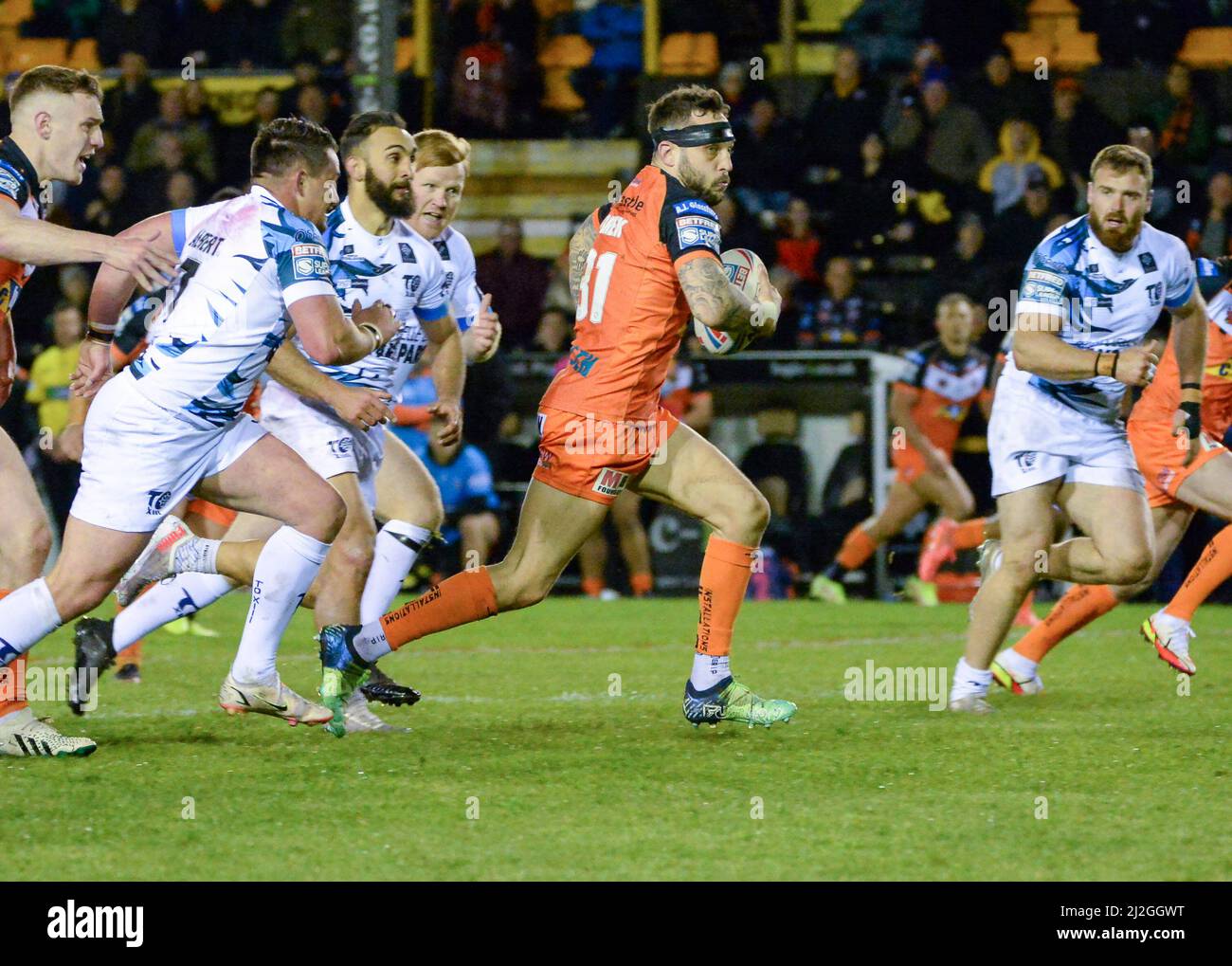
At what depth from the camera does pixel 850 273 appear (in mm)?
15320

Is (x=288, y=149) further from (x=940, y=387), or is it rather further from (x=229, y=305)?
(x=940, y=387)

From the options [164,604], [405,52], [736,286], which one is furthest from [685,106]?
[405,52]

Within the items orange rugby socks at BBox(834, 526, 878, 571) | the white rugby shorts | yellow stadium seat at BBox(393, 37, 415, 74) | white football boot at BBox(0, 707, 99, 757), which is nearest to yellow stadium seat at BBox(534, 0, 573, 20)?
yellow stadium seat at BBox(393, 37, 415, 74)

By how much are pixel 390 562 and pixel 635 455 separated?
1.32 meters

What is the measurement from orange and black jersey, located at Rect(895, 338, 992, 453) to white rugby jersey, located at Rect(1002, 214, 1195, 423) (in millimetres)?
5761

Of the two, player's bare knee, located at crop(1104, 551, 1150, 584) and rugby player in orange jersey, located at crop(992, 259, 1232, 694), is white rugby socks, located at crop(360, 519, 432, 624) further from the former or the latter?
player's bare knee, located at crop(1104, 551, 1150, 584)

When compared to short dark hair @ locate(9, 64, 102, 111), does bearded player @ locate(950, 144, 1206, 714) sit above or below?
below

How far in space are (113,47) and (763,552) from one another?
350 inches

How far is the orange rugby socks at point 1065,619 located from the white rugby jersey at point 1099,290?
88 centimetres

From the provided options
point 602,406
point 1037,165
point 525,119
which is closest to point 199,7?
point 525,119

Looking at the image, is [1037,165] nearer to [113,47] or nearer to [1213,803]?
[113,47]

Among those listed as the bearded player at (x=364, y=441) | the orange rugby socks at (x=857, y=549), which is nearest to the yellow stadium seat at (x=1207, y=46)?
the orange rugby socks at (x=857, y=549)

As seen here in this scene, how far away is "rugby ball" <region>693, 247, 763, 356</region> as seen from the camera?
643 cm

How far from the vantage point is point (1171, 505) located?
9219 millimetres
